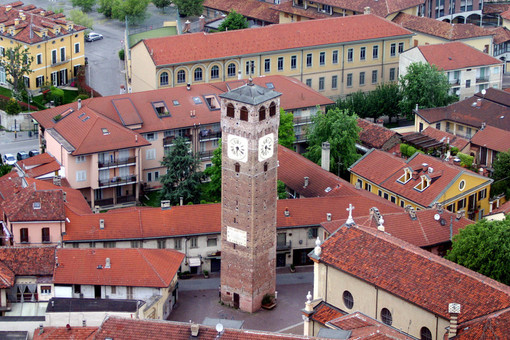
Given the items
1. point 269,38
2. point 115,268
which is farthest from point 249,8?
point 115,268

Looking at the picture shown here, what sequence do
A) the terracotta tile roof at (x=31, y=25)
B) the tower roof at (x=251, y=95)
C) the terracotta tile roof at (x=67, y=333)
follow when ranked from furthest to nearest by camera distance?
the terracotta tile roof at (x=31, y=25) → the tower roof at (x=251, y=95) → the terracotta tile roof at (x=67, y=333)

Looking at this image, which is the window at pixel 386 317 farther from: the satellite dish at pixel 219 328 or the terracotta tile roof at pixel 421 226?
the terracotta tile roof at pixel 421 226

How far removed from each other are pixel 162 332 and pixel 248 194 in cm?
2127

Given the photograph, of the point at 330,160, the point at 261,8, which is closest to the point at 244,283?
the point at 330,160

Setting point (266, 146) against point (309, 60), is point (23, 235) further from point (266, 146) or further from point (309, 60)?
point (309, 60)

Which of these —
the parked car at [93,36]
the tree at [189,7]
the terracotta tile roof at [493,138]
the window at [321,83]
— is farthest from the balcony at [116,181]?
the tree at [189,7]

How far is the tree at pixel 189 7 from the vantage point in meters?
187

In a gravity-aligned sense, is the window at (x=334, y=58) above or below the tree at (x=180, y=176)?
above

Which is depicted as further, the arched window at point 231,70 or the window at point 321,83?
the window at point 321,83

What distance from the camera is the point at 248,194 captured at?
105188 mm

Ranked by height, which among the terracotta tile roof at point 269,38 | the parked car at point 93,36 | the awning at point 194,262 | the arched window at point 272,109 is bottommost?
the awning at point 194,262

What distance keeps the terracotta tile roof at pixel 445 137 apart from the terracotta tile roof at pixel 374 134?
4660mm

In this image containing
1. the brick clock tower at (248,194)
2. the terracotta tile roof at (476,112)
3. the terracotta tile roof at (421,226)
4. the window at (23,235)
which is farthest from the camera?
the terracotta tile roof at (476,112)

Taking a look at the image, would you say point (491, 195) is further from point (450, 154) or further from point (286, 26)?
point (286, 26)
